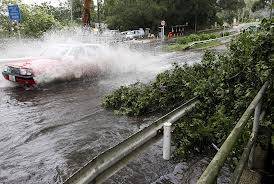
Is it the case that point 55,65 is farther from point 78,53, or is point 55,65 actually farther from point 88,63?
point 88,63

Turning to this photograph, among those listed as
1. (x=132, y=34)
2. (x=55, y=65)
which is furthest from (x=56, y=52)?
(x=132, y=34)

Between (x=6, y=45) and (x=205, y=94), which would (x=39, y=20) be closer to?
(x=6, y=45)

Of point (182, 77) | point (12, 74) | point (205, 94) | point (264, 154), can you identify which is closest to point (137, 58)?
point (12, 74)

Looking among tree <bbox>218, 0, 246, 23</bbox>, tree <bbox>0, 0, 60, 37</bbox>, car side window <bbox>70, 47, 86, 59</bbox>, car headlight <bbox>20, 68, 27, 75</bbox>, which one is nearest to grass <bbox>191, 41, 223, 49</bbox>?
tree <bbox>0, 0, 60, 37</bbox>

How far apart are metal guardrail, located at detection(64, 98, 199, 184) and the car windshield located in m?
9.65

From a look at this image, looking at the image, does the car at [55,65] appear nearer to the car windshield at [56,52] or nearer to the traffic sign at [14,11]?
the car windshield at [56,52]

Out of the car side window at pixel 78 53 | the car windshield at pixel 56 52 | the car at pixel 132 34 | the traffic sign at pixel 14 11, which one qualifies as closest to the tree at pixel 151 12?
the car at pixel 132 34

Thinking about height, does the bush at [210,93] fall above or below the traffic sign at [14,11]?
below

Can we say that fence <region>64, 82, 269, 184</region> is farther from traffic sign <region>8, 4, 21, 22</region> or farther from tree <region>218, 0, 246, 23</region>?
tree <region>218, 0, 246, 23</region>

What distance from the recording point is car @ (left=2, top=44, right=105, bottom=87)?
12617 mm

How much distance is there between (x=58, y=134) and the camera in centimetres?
772

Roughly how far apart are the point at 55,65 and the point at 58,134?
6166 mm

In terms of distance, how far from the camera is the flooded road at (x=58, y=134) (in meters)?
5.70

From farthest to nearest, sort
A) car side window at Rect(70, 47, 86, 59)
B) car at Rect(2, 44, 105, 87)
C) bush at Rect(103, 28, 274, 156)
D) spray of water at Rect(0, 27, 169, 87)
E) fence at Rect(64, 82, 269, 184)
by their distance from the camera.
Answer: car side window at Rect(70, 47, 86, 59) → spray of water at Rect(0, 27, 169, 87) → car at Rect(2, 44, 105, 87) → bush at Rect(103, 28, 274, 156) → fence at Rect(64, 82, 269, 184)
